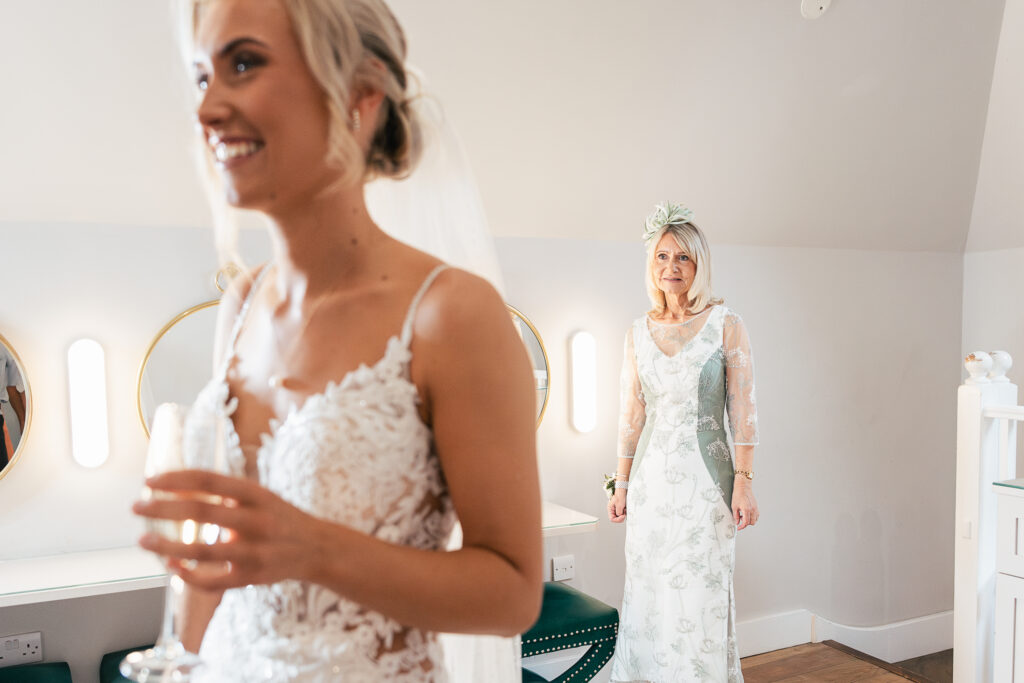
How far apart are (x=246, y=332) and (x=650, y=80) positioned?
2331 millimetres

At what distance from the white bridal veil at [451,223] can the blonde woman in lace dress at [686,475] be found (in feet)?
6.04

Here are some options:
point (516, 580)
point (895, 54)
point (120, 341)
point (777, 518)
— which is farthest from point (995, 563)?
point (120, 341)

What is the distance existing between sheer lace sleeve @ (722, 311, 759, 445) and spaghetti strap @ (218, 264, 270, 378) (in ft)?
6.92

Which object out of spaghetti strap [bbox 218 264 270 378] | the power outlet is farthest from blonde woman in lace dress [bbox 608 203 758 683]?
spaghetti strap [bbox 218 264 270 378]

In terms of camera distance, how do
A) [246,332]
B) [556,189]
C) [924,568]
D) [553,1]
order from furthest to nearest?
[924,568] → [556,189] → [553,1] → [246,332]

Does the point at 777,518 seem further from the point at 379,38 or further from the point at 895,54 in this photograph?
the point at 379,38

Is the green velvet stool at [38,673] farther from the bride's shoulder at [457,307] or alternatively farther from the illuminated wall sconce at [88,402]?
the bride's shoulder at [457,307]

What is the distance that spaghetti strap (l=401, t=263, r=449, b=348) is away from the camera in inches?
25.6

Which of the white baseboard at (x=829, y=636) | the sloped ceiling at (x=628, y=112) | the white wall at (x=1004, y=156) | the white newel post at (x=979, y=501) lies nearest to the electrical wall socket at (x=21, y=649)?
the sloped ceiling at (x=628, y=112)

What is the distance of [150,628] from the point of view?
2.54 meters

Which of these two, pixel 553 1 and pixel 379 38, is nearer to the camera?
pixel 379 38

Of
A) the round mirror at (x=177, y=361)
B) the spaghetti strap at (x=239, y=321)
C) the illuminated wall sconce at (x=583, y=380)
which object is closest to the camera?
the spaghetti strap at (x=239, y=321)

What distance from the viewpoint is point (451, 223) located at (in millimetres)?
914

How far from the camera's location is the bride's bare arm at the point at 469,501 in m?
0.55
